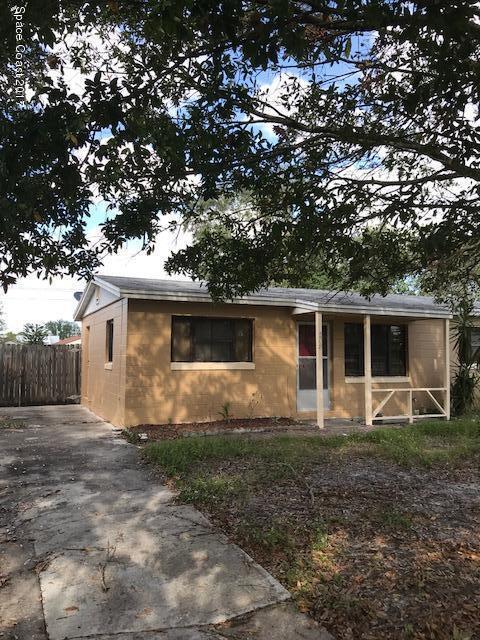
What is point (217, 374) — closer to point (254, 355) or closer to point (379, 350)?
point (254, 355)

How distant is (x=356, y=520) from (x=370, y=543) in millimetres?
543

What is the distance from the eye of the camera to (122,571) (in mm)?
3852

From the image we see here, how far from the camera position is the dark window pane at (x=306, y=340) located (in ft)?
41.7

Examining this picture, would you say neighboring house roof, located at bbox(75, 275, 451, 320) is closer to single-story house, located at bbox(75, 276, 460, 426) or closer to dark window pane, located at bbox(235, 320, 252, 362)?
single-story house, located at bbox(75, 276, 460, 426)

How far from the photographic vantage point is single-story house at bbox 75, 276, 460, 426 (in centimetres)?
A: 1073

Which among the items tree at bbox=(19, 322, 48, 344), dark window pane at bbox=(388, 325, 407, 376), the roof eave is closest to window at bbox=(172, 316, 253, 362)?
the roof eave

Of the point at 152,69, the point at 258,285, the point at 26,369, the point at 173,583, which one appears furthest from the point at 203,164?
the point at 26,369

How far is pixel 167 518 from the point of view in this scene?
196 inches

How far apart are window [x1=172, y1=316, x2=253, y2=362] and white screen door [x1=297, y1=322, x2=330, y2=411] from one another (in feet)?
4.77

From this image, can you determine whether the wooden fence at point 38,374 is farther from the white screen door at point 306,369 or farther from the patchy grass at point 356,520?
the patchy grass at point 356,520

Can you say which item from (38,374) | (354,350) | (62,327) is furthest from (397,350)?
(62,327)

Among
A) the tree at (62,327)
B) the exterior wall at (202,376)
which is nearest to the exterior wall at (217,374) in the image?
the exterior wall at (202,376)

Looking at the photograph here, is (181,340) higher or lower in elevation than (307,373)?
higher

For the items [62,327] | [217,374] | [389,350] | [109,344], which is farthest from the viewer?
[62,327]
